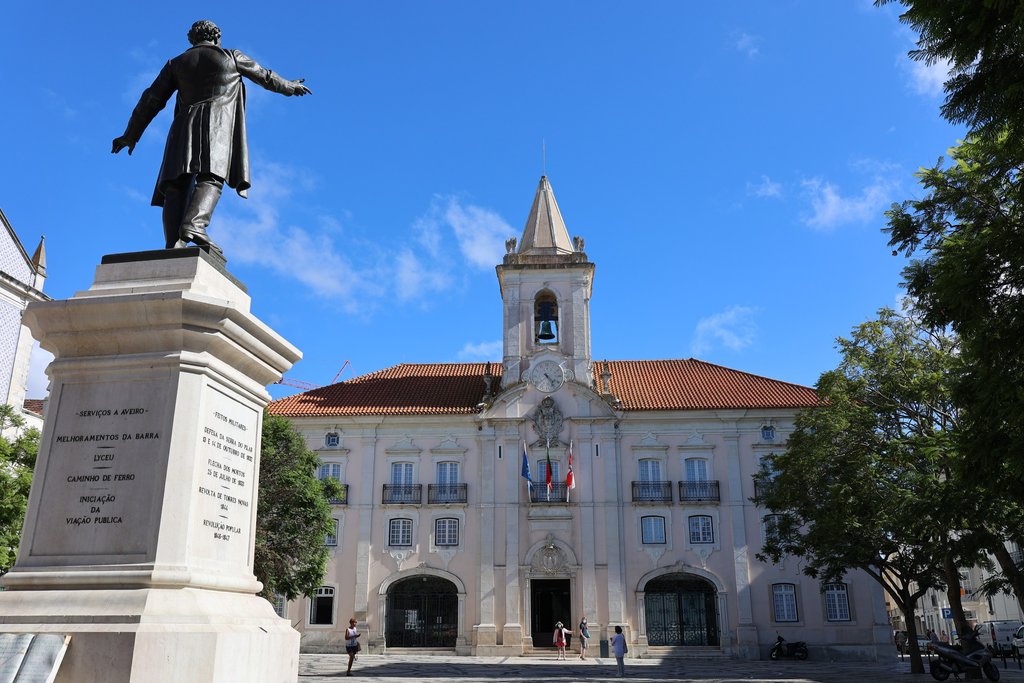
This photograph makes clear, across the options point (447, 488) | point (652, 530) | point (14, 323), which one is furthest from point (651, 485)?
point (14, 323)

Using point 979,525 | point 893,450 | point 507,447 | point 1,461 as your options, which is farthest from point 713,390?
point 1,461

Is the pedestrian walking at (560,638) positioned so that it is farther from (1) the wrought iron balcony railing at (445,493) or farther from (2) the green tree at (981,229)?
(2) the green tree at (981,229)

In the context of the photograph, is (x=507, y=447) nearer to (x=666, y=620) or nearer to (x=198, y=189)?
(x=666, y=620)

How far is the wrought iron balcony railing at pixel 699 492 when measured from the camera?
109 feet

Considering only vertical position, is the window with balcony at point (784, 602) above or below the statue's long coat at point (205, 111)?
below

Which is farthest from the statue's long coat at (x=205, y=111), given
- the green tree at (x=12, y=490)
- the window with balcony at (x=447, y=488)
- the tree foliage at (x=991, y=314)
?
the window with balcony at (x=447, y=488)

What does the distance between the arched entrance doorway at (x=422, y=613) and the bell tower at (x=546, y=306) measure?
8.63m

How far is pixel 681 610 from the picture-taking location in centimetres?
3231

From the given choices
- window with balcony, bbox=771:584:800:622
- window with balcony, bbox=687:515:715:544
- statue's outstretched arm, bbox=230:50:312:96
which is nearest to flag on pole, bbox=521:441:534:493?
window with balcony, bbox=687:515:715:544

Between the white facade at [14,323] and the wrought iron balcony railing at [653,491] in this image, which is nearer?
the white facade at [14,323]

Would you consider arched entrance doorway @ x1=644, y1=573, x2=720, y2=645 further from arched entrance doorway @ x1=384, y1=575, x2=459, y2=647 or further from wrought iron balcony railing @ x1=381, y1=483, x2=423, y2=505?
wrought iron balcony railing @ x1=381, y1=483, x2=423, y2=505

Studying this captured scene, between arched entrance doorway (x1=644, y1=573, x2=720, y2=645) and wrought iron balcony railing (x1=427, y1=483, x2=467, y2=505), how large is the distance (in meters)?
8.10

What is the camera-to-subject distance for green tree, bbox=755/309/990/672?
18.2 meters

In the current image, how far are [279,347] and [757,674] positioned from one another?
20.8 m
